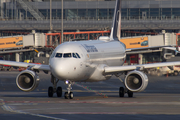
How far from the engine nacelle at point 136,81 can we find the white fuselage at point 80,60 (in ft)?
9.51

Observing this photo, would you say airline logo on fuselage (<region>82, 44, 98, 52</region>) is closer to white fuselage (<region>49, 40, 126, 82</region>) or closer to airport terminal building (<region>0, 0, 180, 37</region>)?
white fuselage (<region>49, 40, 126, 82</region>)

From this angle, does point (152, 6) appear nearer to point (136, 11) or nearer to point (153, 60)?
point (136, 11)

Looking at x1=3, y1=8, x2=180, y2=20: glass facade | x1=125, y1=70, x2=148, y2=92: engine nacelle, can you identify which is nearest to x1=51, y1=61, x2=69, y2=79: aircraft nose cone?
x1=125, y1=70, x2=148, y2=92: engine nacelle

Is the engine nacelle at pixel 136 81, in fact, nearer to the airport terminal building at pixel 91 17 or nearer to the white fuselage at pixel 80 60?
the white fuselage at pixel 80 60

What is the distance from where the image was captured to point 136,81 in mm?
28469

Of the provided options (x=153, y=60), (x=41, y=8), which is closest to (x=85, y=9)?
(x=41, y=8)

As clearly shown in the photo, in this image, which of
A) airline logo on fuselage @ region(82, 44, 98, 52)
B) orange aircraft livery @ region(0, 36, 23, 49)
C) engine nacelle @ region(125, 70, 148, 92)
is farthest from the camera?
orange aircraft livery @ region(0, 36, 23, 49)

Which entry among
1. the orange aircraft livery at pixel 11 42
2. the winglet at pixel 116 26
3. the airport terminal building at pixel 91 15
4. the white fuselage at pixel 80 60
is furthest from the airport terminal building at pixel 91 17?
the white fuselage at pixel 80 60

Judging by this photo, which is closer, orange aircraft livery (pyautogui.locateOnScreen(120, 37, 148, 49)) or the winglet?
the winglet

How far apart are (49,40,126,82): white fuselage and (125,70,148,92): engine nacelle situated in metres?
2.90

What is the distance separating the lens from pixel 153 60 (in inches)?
3730

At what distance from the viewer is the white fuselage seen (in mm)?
26138

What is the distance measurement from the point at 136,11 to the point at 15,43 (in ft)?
116

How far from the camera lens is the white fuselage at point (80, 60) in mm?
26138
